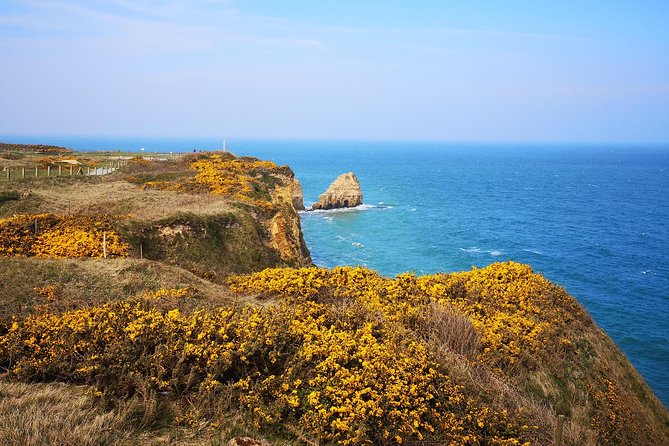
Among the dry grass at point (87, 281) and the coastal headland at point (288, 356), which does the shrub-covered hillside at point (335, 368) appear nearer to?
the coastal headland at point (288, 356)

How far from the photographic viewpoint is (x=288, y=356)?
10484 mm

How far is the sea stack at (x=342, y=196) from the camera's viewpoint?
293 feet

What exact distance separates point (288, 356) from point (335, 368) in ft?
3.72

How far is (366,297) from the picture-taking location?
51.7ft

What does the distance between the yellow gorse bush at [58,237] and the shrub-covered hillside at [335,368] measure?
21.4 feet

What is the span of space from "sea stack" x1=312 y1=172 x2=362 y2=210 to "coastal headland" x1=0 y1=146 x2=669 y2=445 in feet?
218

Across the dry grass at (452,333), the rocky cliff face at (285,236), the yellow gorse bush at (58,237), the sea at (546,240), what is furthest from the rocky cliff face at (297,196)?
the dry grass at (452,333)

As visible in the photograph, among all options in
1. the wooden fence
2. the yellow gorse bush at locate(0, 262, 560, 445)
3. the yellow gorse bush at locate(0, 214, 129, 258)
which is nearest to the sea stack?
the wooden fence

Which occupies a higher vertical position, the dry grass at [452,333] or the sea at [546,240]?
the dry grass at [452,333]

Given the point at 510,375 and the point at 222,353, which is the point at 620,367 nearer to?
the point at 510,375

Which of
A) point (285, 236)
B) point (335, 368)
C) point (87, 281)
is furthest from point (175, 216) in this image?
point (335, 368)

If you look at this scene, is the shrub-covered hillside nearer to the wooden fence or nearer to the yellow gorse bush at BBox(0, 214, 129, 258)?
Result: the yellow gorse bush at BBox(0, 214, 129, 258)

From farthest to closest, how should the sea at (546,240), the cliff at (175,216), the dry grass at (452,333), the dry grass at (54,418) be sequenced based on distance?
the sea at (546,240) < the cliff at (175,216) < the dry grass at (452,333) < the dry grass at (54,418)

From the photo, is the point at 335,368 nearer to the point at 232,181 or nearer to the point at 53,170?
the point at 232,181
